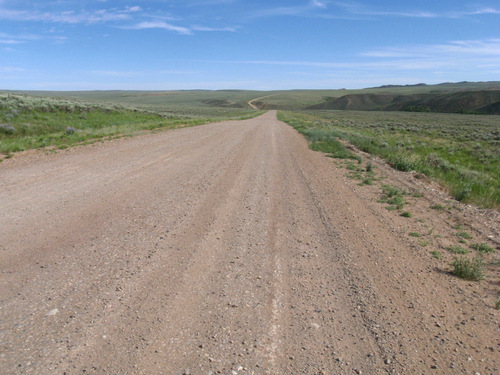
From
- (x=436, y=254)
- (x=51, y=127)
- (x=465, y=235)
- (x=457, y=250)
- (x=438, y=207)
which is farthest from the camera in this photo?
(x=51, y=127)

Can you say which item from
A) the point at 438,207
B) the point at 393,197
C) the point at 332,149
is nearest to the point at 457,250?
the point at 438,207

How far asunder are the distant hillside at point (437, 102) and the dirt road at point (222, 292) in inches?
3868

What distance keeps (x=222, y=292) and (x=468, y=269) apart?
293 centimetres

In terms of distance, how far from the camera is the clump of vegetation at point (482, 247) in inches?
205

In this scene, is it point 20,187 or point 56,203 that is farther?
point 20,187

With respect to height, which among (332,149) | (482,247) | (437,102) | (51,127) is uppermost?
(437,102)

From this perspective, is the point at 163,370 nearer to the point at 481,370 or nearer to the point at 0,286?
the point at 0,286

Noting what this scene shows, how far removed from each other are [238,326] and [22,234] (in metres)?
3.66

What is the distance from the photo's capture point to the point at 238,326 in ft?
10.6

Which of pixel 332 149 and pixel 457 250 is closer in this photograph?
pixel 457 250

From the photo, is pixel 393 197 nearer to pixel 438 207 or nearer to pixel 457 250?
pixel 438 207

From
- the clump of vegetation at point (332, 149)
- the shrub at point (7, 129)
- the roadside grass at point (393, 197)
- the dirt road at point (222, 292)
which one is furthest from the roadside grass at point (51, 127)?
the roadside grass at point (393, 197)

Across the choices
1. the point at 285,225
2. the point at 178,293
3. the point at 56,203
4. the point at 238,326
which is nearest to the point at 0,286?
the point at 178,293

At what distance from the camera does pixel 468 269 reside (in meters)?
4.32
